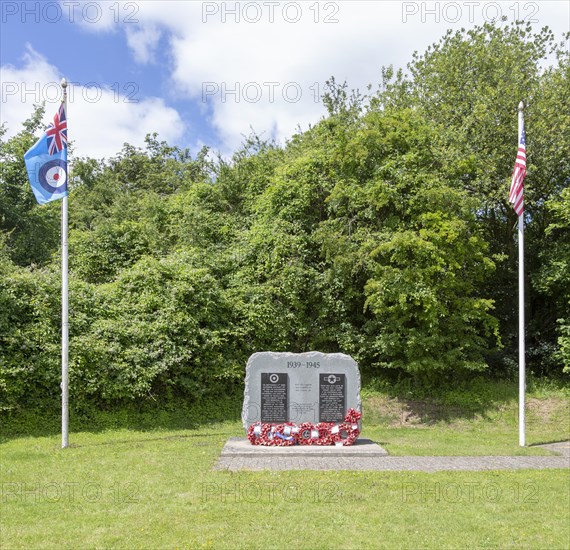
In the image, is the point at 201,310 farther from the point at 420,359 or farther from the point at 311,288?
the point at 420,359

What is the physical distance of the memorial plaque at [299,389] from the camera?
491 inches

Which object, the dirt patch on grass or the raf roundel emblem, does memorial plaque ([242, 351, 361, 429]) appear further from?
the raf roundel emblem

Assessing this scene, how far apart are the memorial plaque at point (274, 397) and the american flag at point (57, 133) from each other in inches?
259

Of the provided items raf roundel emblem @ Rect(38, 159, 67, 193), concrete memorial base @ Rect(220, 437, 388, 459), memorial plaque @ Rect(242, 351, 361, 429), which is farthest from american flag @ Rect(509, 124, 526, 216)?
raf roundel emblem @ Rect(38, 159, 67, 193)

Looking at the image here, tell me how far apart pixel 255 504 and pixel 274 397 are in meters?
5.09

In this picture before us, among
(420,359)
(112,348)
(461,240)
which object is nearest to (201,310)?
(112,348)

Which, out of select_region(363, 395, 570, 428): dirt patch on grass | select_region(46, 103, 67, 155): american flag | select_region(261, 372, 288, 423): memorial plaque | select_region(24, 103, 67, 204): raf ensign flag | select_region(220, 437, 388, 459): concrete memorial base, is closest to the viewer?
select_region(220, 437, 388, 459): concrete memorial base

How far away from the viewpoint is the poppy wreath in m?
11.8

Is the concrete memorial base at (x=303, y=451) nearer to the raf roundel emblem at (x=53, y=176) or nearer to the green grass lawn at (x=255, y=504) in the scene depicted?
the green grass lawn at (x=255, y=504)

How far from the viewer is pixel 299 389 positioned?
41.2 feet

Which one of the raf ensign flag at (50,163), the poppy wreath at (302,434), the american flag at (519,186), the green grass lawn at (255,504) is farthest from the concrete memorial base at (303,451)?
the raf ensign flag at (50,163)

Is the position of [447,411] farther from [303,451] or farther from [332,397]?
[303,451]

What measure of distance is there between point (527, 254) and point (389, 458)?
1365cm

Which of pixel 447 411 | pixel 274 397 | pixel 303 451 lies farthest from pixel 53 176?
pixel 447 411
